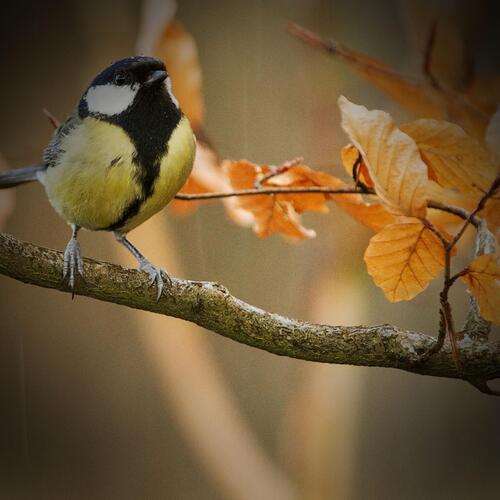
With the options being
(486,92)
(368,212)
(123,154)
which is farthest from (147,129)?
(486,92)

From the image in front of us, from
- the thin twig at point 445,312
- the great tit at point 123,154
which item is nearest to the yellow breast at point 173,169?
the great tit at point 123,154

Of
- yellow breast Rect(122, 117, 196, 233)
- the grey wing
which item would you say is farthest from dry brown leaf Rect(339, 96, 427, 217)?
the grey wing

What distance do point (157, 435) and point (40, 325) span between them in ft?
0.55

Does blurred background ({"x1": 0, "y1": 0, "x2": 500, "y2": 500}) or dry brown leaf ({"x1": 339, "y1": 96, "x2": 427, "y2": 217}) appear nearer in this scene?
dry brown leaf ({"x1": 339, "y1": 96, "x2": 427, "y2": 217})

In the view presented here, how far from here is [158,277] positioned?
0.64 metres

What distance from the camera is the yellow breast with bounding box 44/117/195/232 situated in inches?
23.9

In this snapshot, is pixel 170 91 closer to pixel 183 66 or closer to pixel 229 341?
pixel 183 66

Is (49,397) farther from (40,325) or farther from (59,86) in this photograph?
(59,86)

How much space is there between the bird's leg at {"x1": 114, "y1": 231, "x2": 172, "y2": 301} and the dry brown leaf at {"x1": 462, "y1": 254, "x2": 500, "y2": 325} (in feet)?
0.92

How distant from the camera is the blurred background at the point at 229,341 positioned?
0.70 metres

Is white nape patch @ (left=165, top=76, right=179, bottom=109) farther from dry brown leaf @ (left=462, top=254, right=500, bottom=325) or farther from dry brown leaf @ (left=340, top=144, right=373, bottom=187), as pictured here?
dry brown leaf @ (left=462, top=254, right=500, bottom=325)

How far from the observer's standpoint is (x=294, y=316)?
0.72 m

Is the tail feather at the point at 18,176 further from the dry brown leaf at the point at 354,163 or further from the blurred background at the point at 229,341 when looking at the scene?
the dry brown leaf at the point at 354,163

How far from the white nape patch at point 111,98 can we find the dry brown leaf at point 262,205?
0.44ft
